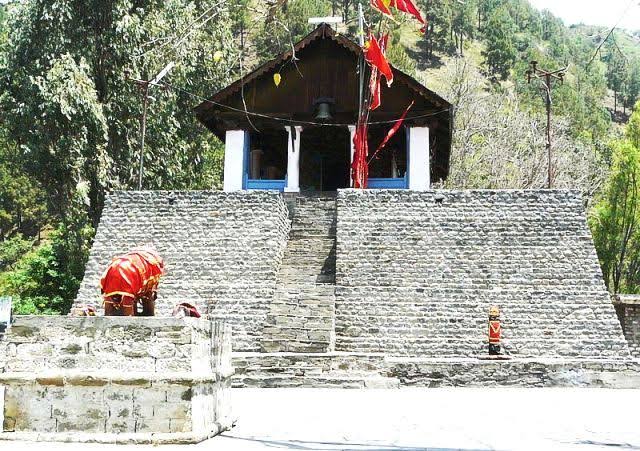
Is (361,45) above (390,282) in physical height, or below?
above

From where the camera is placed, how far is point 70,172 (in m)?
21.6

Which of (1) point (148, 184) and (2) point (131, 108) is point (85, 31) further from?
(1) point (148, 184)

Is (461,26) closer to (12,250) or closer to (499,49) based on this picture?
(499,49)

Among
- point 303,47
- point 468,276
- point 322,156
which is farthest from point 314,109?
point 468,276

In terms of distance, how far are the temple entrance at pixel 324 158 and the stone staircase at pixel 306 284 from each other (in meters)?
4.83

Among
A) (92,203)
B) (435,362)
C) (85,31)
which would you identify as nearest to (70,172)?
(92,203)

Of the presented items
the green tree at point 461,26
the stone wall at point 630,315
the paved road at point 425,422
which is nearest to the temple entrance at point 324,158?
the stone wall at point 630,315

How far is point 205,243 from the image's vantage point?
1440 centimetres

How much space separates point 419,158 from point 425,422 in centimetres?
1292

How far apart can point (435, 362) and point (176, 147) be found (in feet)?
48.7

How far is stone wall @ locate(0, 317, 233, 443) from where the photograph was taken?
16.4 feet

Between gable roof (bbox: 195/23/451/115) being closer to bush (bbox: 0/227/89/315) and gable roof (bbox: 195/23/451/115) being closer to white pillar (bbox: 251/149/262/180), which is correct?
white pillar (bbox: 251/149/262/180)

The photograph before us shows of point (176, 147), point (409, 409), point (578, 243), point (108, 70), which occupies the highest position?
point (108, 70)

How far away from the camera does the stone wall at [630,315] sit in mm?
16469
